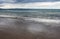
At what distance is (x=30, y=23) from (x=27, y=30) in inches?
1.9

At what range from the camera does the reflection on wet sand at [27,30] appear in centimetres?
52

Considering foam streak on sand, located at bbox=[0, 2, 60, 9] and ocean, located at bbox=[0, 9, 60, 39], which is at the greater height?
foam streak on sand, located at bbox=[0, 2, 60, 9]

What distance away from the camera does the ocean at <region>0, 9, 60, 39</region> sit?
0.53 meters

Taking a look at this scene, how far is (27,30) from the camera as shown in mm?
552

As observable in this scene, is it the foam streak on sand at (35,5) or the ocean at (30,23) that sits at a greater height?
the foam streak on sand at (35,5)

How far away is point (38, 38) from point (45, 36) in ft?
0.12

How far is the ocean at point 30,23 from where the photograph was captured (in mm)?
529

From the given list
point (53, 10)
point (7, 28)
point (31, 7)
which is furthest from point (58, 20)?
point (7, 28)

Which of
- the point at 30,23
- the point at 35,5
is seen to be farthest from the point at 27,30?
the point at 35,5

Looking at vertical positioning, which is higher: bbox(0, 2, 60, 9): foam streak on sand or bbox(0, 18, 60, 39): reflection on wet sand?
bbox(0, 2, 60, 9): foam streak on sand

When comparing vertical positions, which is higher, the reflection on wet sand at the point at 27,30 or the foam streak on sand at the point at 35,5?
the foam streak on sand at the point at 35,5

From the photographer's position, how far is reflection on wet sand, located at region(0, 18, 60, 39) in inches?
20.6

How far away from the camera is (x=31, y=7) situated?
2.02 ft

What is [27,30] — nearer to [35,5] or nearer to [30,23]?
[30,23]
